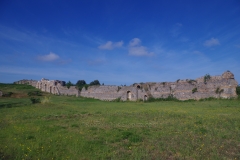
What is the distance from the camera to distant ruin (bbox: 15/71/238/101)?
24766mm

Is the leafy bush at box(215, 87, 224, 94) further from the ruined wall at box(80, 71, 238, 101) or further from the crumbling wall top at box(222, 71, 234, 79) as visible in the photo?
the crumbling wall top at box(222, 71, 234, 79)

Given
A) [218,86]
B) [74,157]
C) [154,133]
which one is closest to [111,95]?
[218,86]

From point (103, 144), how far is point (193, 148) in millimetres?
2702

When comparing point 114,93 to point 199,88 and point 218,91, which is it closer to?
point 199,88

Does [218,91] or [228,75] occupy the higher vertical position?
[228,75]

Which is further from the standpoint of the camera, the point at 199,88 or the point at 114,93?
the point at 114,93

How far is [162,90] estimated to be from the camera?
29.4 metres

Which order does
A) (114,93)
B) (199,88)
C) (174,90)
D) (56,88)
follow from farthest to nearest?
1. (56,88)
2. (114,93)
3. (174,90)
4. (199,88)

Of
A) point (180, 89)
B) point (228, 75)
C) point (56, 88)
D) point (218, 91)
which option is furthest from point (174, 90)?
point (56, 88)

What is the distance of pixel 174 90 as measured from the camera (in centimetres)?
2842

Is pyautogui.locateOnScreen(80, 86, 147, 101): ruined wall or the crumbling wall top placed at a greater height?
the crumbling wall top

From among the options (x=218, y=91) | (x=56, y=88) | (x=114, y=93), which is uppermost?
(x=56, y=88)

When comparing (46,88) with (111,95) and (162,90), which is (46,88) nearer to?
(111,95)

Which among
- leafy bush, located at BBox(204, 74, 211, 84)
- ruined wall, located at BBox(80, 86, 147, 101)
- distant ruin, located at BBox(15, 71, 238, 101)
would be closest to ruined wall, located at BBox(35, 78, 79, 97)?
distant ruin, located at BBox(15, 71, 238, 101)
